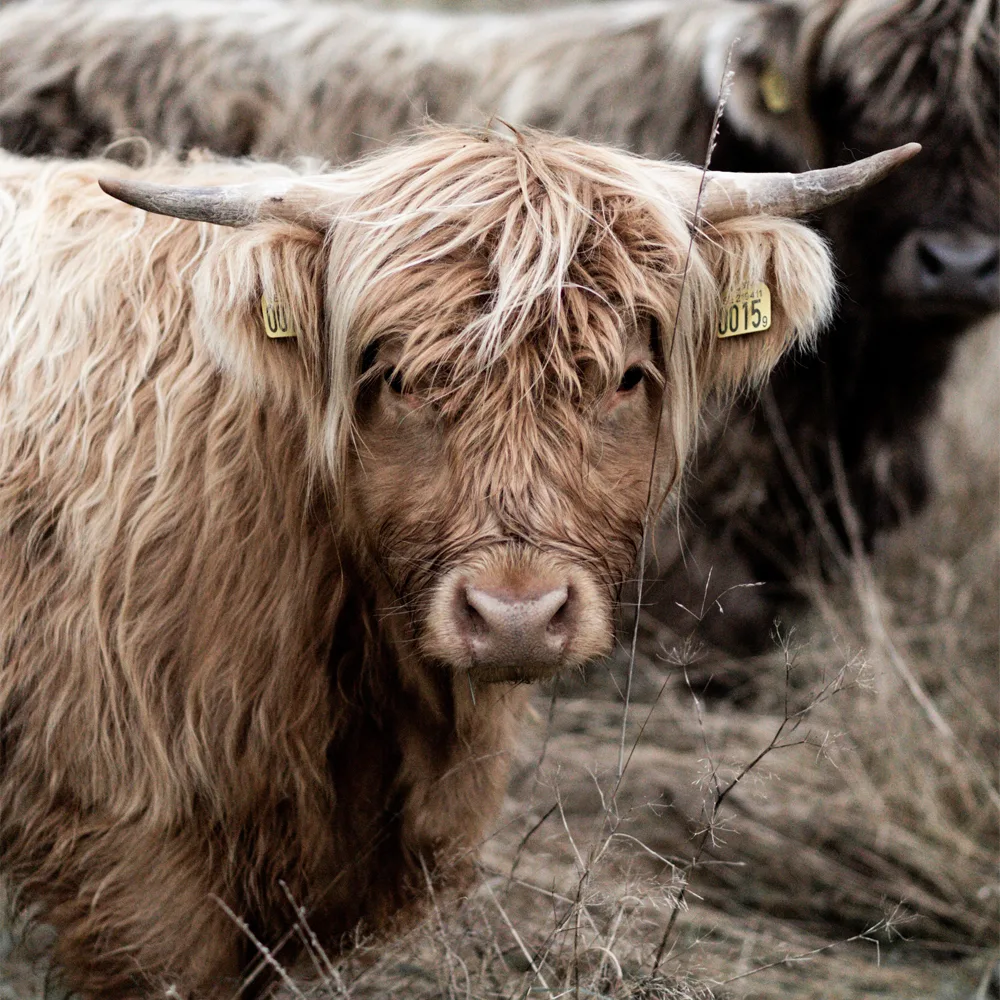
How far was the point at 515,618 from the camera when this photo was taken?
196 centimetres

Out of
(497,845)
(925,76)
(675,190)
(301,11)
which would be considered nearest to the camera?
(675,190)

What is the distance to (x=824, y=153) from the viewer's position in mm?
4379

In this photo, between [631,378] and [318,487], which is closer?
[631,378]

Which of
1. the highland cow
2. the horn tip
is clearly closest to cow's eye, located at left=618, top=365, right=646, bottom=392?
the horn tip

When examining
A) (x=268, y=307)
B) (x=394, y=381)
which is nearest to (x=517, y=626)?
(x=394, y=381)

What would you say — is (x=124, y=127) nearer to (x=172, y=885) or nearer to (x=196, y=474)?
(x=196, y=474)

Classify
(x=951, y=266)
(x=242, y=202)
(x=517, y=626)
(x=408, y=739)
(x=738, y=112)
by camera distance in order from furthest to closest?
(x=738, y=112)
(x=951, y=266)
(x=408, y=739)
(x=242, y=202)
(x=517, y=626)

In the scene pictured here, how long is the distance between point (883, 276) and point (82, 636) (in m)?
Result: 2.83

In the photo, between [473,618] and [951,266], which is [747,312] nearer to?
[473,618]

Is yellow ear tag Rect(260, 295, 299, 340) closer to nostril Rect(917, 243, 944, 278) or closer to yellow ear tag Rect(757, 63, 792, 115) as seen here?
nostril Rect(917, 243, 944, 278)

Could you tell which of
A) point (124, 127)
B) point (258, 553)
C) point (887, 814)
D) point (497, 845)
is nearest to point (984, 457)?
point (887, 814)

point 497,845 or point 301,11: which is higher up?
point 301,11

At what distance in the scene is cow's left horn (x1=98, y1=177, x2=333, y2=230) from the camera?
7.04 feet

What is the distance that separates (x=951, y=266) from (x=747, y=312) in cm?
200
